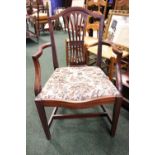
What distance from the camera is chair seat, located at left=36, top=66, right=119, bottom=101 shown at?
3.70 feet

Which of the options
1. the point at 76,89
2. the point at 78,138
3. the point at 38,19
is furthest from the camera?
the point at 38,19

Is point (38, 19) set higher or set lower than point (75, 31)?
higher

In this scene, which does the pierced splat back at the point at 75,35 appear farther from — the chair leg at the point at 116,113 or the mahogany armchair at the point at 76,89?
the chair leg at the point at 116,113

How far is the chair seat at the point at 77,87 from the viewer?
113 cm

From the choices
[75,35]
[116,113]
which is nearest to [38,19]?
[75,35]

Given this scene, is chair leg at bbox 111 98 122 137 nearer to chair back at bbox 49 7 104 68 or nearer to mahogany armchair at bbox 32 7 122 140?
mahogany armchair at bbox 32 7 122 140

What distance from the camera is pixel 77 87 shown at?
1181 mm

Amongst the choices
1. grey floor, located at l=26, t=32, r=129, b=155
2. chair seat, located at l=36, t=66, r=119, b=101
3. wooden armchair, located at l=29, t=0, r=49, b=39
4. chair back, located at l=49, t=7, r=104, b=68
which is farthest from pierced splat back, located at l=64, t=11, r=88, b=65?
wooden armchair, located at l=29, t=0, r=49, b=39

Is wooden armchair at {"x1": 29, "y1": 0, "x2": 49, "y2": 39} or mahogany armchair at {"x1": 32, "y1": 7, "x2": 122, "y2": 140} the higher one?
wooden armchair at {"x1": 29, "y1": 0, "x2": 49, "y2": 39}

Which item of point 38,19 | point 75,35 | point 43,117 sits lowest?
point 43,117

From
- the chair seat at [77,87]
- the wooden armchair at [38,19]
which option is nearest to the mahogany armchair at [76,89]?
the chair seat at [77,87]

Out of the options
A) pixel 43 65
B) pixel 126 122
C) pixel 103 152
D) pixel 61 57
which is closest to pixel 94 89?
pixel 103 152

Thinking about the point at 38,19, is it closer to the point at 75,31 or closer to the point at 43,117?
the point at 75,31
